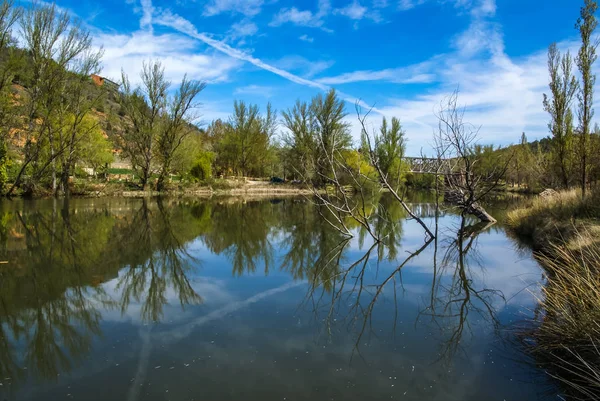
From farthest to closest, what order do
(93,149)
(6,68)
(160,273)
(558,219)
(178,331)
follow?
(93,149), (6,68), (558,219), (160,273), (178,331)

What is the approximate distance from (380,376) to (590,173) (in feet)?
52.2

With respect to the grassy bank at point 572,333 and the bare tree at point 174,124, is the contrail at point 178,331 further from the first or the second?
the bare tree at point 174,124

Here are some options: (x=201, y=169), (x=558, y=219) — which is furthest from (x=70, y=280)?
(x=201, y=169)

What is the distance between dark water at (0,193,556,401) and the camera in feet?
10.7

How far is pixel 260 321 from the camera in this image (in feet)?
15.5

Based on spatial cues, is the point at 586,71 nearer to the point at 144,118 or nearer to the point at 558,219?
the point at 558,219

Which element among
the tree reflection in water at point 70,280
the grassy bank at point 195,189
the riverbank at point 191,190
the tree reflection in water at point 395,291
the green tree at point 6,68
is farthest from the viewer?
the grassy bank at point 195,189

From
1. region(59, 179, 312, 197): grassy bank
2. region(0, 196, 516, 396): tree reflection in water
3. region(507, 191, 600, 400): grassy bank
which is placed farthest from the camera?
region(59, 179, 312, 197): grassy bank

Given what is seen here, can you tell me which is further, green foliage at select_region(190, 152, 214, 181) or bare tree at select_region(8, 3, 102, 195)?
green foliage at select_region(190, 152, 214, 181)

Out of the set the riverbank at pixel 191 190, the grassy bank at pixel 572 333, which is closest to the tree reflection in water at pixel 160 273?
the grassy bank at pixel 572 333

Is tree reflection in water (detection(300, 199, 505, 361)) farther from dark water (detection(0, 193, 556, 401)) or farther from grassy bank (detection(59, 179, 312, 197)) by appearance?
grassy bank (detection(59, 179, 312, 197))

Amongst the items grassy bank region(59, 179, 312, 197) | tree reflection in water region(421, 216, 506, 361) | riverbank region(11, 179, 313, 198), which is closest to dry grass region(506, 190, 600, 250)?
tree reflection in water region(421, 216, 506, 361)

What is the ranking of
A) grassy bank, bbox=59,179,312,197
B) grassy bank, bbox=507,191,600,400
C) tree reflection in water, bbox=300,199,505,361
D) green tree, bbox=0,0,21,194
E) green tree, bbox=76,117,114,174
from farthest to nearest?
green tree, bbox=76,117,114,174
grassy bank, bbox=59,179,312,197
green tree, bbox=0,0,21,194
tree reflection in water, bbox=300,199,505,361
grassy bank, bbox=507,191,600,400

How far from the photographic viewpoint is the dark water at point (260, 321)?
3248 millimetres
